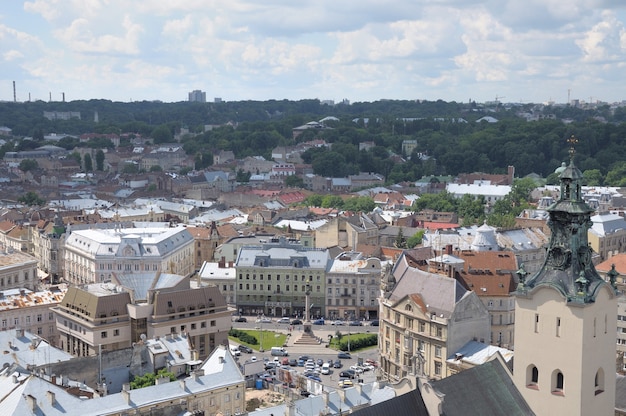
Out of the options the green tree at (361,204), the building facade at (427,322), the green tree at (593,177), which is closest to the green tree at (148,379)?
the building facade at (427,322)

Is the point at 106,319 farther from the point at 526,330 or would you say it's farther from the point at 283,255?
the point at 526,330

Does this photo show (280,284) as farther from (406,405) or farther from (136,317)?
(406,405)

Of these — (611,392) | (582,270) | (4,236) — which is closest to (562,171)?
(582,270)

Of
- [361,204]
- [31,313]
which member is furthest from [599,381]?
[361,204]

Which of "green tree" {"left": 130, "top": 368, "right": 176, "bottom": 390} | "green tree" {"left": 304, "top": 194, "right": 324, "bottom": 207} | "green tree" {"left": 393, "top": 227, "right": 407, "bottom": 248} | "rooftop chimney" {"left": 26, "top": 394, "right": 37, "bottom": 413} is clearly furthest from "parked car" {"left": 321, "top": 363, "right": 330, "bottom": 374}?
"green tree" {"left": 304, "top": 194, "right": 324, "bottom": 207}

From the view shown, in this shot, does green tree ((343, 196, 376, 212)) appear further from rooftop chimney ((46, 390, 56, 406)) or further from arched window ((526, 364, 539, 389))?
arched window ((526, 364, 539, 389))

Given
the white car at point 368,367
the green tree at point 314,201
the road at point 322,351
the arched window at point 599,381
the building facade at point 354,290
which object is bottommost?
the road at point 322,351

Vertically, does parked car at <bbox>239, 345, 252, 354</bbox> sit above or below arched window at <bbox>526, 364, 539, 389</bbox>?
below

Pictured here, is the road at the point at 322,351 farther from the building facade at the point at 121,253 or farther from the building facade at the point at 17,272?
the building facade at the point at 17,272

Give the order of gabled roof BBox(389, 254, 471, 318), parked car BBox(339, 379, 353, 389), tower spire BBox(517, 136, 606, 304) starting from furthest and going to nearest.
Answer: parked car BBox(339, 379, 353, 389) → gabled roof BBox(389, 254, 471, 318) → tower spire BBox(517, 136, 606, 304)
